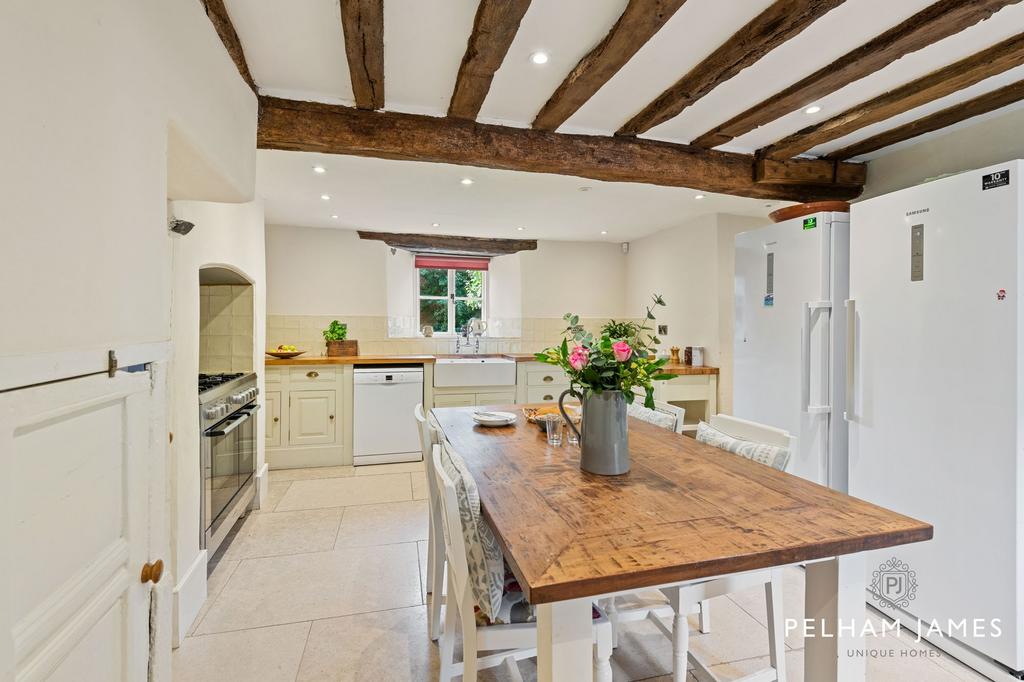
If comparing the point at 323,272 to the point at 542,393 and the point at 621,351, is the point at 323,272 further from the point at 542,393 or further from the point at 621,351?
the point at 621,351

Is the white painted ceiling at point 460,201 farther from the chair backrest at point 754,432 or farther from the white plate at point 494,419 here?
the chair backrest at point 754,432

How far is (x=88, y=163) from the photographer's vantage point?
83cm

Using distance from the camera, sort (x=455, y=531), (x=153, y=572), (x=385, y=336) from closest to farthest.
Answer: (x=153, y=572) → (x=455, y=531) → (x=385, y=336)

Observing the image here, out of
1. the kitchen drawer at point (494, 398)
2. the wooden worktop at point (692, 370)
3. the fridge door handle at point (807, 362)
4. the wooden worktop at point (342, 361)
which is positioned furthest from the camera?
the kitchen drawer at point (494, 398)

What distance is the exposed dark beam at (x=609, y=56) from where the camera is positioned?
1.52 meters

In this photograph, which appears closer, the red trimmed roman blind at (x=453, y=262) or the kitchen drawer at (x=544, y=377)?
the kitchen drawer at (x=544, y=377)

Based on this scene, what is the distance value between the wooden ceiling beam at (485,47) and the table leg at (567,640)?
1693 millimetres

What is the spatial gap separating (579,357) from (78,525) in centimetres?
119

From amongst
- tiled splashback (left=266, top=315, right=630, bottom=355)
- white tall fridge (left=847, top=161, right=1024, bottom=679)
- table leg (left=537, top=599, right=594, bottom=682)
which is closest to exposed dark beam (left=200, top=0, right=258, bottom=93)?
table leg (left=537, top=599, right=594, bottom=682)

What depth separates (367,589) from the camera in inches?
87.8

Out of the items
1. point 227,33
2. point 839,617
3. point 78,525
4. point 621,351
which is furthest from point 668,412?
point 227,33

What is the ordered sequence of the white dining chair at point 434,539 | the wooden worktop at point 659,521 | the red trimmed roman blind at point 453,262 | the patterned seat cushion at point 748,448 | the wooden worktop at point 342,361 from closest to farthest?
the wooden worktop at point 659,521
the patterned seat cushion at point 748,448
the white dining chair at point 434,539
the wooden worktop at point 342,361
the red trimmed roman blind at point 453,262

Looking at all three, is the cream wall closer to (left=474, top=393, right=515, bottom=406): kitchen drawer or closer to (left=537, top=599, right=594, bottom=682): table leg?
(left=474, top=393, right=515, bottom=406): kitchen drawer

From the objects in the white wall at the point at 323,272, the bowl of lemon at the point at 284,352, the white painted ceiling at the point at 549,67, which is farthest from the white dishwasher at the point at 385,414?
the white painted ceiling at the point at 549,67
